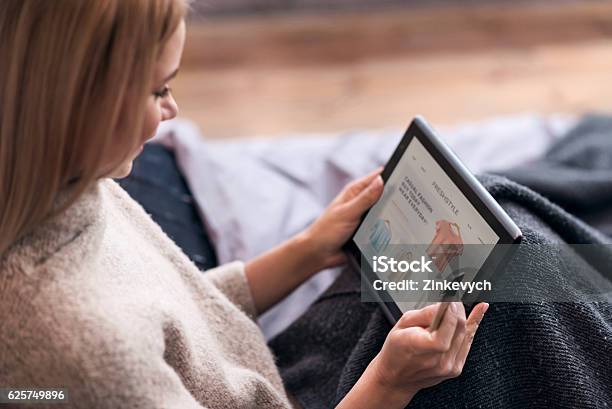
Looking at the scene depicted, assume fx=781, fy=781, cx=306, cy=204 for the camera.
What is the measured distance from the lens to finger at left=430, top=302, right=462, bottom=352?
27.5 inches

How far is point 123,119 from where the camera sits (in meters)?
0.63

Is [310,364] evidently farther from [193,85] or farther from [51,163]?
[193,85]

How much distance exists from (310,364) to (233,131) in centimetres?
108

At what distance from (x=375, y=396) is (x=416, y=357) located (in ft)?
0.25

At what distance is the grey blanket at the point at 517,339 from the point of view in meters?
0.82

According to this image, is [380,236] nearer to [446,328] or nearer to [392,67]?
[446,328]

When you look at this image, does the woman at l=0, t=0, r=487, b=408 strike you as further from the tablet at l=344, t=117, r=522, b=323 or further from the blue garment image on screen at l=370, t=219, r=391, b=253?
the blue garment image on screen at l=370, t=219, r=391, b=253

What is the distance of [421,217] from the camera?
2.80ft

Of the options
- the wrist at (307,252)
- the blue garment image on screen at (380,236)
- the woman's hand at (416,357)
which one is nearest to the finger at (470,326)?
the woman's hand at (416,357)

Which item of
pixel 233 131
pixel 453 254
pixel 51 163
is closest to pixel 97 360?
pixel 51 163

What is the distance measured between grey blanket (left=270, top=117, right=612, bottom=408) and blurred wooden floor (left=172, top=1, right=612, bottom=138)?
103 centimetres

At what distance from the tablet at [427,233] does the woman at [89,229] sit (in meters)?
0.07

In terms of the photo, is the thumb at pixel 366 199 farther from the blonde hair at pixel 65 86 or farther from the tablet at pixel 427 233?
the blonde hair at pixel 65 86

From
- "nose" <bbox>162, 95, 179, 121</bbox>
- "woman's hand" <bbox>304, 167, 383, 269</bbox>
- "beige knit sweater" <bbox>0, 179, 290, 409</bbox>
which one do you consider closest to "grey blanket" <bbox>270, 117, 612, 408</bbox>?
"woman's hand" <bbox>304, 167, 383, 269</bbox>
